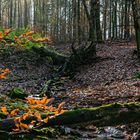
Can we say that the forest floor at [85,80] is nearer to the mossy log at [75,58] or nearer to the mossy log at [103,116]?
the mossy log at [75,58]

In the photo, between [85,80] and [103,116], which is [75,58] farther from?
[103,116]

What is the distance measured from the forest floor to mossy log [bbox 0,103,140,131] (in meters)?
1.09

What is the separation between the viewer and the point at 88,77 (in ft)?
46.4

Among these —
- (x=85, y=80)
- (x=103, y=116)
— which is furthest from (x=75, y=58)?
(x=103, y=116)

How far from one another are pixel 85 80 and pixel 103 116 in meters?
7.54

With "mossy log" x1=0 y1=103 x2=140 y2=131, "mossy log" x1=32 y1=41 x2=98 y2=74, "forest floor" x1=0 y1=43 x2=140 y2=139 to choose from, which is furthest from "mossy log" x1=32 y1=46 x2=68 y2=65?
"mossy log" x1=0 y1=103 x2=140 y2=131

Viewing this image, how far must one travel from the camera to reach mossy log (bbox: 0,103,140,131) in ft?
19.8

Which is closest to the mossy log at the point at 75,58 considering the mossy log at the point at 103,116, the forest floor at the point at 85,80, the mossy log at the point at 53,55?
the mossy log at the point at 53,55

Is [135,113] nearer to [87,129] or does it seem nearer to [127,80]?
[87,129]

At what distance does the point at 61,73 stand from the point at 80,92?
11.5ft

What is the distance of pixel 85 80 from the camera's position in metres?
13.7

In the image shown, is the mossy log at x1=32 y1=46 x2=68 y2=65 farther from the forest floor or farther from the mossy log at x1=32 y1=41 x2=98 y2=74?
the forest floor

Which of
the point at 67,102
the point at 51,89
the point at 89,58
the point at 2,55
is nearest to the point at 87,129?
the point at 67,102

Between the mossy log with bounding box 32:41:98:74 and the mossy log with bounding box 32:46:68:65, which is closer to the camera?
the mossy log with bounding box 32:41:98:74
